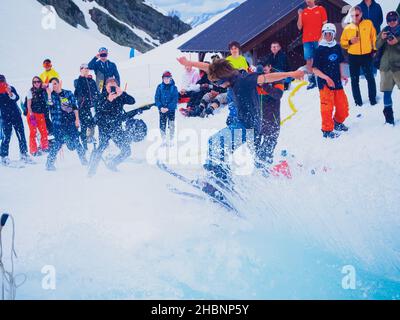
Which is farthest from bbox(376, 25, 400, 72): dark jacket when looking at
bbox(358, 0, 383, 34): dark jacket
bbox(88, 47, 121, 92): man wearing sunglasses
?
bbox(88, 47, 121, 92): man wearing sunglasses

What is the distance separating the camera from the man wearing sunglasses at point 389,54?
5.24 metres

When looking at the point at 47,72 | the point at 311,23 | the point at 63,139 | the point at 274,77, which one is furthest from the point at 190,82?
the point at 274,77

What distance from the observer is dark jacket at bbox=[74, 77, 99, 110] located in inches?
258

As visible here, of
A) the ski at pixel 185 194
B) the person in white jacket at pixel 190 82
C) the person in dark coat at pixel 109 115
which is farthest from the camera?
the person in white jacket at pixel 190 82

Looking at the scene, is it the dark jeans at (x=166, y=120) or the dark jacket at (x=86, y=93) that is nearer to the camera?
the dark jacket at (x=86, y=93)

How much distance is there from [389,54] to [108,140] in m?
3.75

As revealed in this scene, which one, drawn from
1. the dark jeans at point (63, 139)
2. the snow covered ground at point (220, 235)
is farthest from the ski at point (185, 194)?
the dark jeans at point (63, 139)

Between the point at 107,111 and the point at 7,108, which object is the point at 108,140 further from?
the point at 7,108

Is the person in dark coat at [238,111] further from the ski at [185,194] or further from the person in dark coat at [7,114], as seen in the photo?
the person in dark coat at [7,114]

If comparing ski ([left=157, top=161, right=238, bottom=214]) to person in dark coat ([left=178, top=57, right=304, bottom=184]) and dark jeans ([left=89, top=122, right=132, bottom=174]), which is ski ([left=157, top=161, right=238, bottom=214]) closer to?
person in dark coat ([left=178, top=57, right=304, bottom=184])

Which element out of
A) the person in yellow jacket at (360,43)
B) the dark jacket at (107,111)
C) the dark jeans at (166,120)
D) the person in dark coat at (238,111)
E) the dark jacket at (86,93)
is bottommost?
the person in dark coat at (238,111)

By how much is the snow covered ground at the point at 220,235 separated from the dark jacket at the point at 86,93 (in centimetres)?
168

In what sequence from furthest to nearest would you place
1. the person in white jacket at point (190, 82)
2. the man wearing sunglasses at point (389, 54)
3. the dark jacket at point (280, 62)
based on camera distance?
the person in white jacket at point (190, 82), the dark jacket at point (280, 62), the man wearing sunglasses at point (389, 54)
